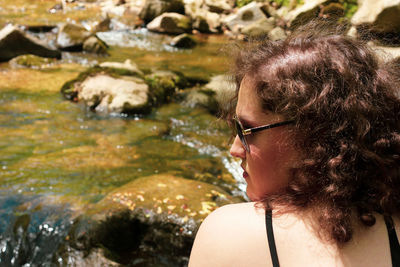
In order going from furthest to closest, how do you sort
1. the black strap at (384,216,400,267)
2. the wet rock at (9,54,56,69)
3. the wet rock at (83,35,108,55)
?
the wet rock at (83,35,108,55), the wet rock at (9,54,56,69), the black strap at (384,216,400,267)

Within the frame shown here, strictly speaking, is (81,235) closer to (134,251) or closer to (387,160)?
(134,251)

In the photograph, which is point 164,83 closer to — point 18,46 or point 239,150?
point 18,46

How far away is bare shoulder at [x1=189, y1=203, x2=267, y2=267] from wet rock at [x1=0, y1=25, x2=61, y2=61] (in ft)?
34.8

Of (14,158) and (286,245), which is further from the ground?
(286,245)

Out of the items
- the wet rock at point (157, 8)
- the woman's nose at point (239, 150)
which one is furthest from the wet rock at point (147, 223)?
the wet rock at point (157, 8)

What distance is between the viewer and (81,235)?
12.6ft

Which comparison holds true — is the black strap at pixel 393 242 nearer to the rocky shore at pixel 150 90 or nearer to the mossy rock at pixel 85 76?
the rocky shore at pixel 150 90

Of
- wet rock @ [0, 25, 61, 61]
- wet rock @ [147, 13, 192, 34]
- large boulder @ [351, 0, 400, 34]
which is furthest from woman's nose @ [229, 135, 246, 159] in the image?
wet rock @ [147, 13, 192, 34]

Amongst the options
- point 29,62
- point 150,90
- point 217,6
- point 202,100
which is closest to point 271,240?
point 202,100

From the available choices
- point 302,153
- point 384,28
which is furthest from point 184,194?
point 384,28

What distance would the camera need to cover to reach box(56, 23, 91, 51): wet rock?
460 inches

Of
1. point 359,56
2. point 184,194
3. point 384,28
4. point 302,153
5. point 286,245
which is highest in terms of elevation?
point 359,56

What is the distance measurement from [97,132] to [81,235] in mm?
3007

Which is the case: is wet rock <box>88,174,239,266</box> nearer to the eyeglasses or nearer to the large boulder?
the eyeglasses
